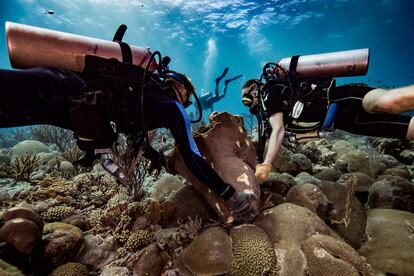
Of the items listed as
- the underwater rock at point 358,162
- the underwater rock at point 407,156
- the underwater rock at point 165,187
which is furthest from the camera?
the underwater rock at point 407,156

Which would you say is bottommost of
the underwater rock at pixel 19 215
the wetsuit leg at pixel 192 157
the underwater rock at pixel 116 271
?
the underwater rock at pixel 116 271

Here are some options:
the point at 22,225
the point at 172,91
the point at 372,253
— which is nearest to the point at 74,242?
the point at 22,225

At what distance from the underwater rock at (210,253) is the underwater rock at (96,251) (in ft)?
3.67

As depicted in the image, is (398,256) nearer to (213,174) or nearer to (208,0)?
(213,174)

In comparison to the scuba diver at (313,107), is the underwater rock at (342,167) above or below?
below

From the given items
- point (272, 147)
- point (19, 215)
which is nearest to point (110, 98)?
point (19, 215)

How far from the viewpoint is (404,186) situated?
13.7 feet

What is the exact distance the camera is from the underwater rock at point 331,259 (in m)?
2.55

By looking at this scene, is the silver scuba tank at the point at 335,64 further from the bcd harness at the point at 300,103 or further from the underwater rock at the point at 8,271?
the underwater rock at the point at 8,271

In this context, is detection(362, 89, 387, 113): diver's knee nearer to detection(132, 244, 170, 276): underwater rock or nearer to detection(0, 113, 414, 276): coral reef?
detection(0, 113, 414, 276): coral reef

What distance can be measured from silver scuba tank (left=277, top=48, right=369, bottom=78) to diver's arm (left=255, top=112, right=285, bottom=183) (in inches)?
46.9

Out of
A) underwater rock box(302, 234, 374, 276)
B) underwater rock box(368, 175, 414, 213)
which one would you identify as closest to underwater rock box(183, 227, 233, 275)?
underwater rock box(302, 234, 374, 276)

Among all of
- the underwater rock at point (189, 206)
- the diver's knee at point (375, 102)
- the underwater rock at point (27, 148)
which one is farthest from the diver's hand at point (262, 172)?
the underwater rock at point (27, 148)

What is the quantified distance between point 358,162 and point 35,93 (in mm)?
8067
